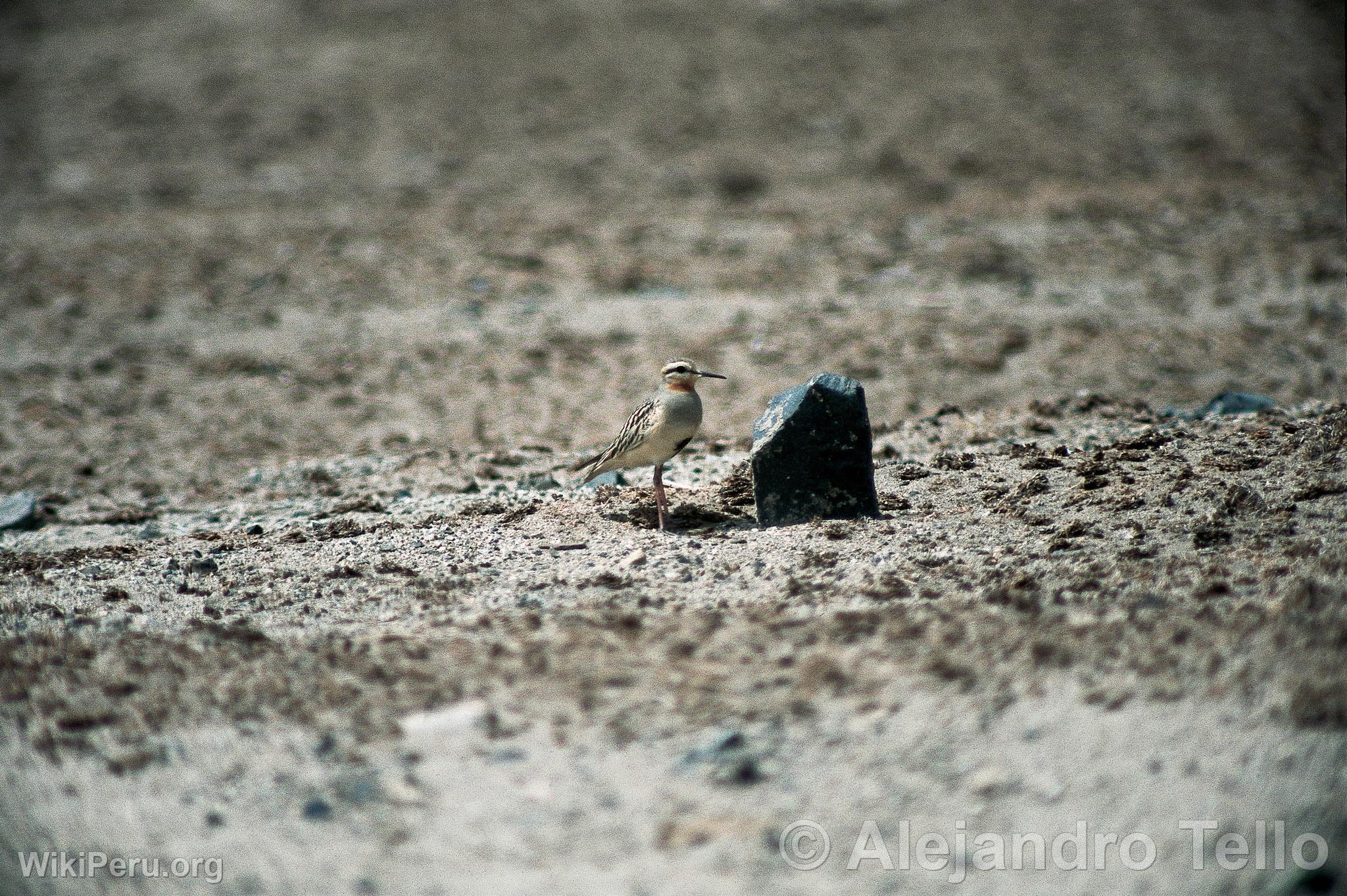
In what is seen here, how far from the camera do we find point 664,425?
239 inches

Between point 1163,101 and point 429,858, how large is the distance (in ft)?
56.4

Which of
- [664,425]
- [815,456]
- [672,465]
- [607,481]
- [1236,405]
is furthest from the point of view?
[1236,405]

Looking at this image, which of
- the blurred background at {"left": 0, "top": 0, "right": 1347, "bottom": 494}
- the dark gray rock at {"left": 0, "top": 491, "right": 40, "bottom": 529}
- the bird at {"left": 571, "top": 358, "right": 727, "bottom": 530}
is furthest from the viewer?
the blurred background at {"left": 0, "top": 0, "right": 1347, "bottom": 494}

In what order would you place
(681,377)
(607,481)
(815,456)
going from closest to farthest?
(815,456) < (681,377) < (607,481)

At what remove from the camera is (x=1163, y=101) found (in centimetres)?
1745

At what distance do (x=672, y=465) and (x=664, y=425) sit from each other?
1665 mm

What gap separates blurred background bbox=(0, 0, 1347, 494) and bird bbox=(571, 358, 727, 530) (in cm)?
309

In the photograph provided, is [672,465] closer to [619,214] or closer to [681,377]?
[681,377]

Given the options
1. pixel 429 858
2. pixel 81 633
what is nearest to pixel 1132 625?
pixel 429 858

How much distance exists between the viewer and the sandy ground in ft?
13.0

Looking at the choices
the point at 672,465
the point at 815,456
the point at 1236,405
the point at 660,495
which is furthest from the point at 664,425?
the point at 1236,405

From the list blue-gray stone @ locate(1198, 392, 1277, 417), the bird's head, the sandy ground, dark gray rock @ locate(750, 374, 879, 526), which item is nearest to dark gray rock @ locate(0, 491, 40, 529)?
the sandy ground

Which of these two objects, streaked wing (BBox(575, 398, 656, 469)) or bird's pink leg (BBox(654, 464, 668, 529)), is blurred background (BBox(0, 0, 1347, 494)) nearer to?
streaked wing (BBox(575, 398, 656, 469))

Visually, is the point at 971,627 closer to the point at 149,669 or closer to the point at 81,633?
the point at 149,669
